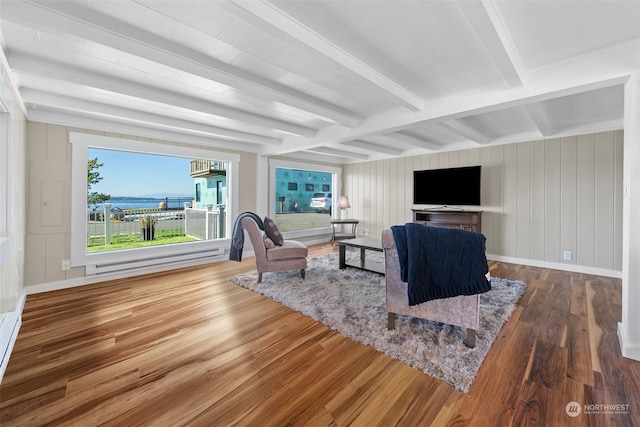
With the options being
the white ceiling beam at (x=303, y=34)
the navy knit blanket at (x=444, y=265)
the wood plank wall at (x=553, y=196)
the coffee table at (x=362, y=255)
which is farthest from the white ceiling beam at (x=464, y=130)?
the navy knit blanket at (x=444, y=265)

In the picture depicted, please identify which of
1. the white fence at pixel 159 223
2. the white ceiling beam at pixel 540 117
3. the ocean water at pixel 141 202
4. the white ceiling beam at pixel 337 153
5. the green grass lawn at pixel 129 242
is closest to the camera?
the white ceiling beam at pixel 540 117

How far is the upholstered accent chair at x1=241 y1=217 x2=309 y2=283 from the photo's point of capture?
11.4 ft

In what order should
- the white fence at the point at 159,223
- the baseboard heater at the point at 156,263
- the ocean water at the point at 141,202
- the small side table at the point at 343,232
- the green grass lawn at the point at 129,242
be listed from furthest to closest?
the small side table at the point at 343,232 → the ocean water at the point at 141,202 → the white fence at the point at 159,223 → the green grass lawn at the point at 129,242 → the baseboard heater at the point at 156,263

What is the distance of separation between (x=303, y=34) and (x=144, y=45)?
1101 millimetres

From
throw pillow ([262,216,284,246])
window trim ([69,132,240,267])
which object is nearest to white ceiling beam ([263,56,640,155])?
throw pillow ([262,216,284,246])

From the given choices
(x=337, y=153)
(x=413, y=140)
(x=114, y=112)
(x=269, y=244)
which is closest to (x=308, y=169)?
(x=337, y=153)

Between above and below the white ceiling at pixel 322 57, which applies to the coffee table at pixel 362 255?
below

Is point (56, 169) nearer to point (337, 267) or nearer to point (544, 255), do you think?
point (337, 267)

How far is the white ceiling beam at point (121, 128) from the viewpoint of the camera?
3200mm

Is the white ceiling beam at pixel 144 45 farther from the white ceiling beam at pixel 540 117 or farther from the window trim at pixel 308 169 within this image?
the window trim at pixel 308 169

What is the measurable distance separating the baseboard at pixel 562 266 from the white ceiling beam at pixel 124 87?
4.76 meters

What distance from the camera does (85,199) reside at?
3488 millimetres

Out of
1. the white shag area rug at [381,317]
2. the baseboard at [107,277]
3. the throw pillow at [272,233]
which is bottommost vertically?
the white shag area rug at [381,317]

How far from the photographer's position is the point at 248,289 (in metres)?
3.31
